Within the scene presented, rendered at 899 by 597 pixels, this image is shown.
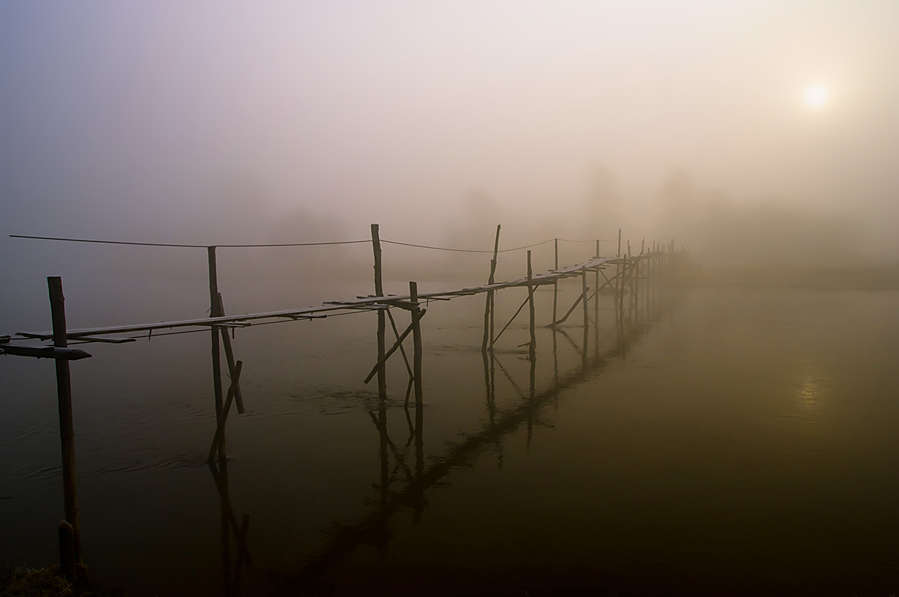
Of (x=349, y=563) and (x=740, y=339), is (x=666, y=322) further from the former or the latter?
(x=349, y=563)

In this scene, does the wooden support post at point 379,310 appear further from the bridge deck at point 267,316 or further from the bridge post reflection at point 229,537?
the bridge post reflection at point 229,537

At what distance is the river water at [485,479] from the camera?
6.44 metres

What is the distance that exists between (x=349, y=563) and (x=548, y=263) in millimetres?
82025

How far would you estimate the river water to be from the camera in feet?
21.1

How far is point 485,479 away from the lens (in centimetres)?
906

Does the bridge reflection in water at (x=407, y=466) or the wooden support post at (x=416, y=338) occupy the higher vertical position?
the wooden support post at (x=416, y=338)

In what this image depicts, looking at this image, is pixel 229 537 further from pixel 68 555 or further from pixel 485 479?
pixel 485 479

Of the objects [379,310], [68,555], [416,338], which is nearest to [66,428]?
[68,555]

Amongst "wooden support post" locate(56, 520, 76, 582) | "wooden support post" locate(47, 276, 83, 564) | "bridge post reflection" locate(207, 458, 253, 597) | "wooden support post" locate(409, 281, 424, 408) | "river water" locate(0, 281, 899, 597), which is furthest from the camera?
"wooden support post" locate(409, 281, 424, 408)

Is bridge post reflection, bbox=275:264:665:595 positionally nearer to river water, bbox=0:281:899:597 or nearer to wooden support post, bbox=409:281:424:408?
river water, bbox=0:281:899:597

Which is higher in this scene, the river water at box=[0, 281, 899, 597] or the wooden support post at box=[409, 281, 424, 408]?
the wooden support post at box=[409, 281, 424, 408]

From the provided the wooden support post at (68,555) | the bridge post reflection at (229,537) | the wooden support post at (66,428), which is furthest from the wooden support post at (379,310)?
the wooden support post at (68,555)

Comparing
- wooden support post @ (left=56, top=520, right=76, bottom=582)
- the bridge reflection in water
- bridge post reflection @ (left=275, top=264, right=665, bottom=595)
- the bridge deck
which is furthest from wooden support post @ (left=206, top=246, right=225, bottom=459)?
wooden support post @ (left=56, top=520, right=76, bottom=582)

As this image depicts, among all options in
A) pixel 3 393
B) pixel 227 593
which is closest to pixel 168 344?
pixel 3 393
